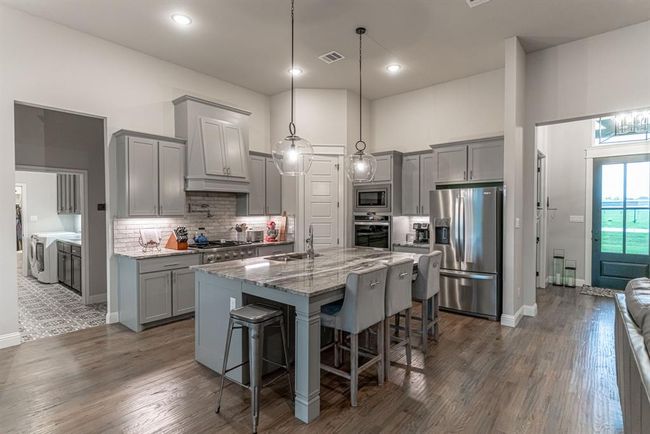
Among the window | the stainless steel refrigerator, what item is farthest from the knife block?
the window

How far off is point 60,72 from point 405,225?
17.1 feet

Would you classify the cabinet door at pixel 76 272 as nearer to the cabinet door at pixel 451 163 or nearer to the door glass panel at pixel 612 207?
the cabinet door at pixel 451 163

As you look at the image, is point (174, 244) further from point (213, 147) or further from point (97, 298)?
point (97, 298)

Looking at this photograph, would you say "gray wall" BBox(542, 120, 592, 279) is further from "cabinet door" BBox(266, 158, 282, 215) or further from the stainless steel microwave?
"cabinet door" BBox(266, 158, 282, 215)

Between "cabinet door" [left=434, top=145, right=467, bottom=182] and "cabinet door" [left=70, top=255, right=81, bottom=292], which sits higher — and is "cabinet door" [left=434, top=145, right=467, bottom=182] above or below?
above

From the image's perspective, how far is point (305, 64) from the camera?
5.06 metres

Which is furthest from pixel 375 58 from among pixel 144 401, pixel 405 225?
pixel 144 401

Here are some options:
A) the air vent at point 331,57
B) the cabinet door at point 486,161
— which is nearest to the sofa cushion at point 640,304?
the cabinet door at point 486,161

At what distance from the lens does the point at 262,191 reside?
234 inches

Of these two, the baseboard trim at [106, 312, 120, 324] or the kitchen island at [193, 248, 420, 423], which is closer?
the kitchen island at [193, 248, 420, 423]

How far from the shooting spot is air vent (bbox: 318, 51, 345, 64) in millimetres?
4738

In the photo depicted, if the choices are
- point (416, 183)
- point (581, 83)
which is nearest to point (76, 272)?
point (416, 183)

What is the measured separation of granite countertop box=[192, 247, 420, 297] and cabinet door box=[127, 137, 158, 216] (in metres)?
1.82

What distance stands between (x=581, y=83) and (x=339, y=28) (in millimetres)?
3039
